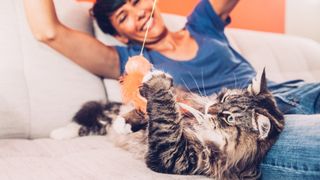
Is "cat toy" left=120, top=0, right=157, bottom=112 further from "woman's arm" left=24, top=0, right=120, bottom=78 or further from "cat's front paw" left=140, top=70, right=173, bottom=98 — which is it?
"woman's arm" left=24, top=0, right=120, bottom=78

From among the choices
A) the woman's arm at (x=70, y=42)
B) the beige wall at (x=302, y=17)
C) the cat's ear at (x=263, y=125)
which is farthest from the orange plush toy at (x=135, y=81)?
the beige wall at (x=302, y=17)

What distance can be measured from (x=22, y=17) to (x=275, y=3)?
1695mm

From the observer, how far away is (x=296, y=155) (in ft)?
2.59

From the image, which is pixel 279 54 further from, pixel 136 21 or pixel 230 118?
pixel 230 118

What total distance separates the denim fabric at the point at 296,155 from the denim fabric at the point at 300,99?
1.04ft

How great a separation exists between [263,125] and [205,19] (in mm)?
743

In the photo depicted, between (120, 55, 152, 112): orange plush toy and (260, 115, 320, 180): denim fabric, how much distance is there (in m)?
0.30

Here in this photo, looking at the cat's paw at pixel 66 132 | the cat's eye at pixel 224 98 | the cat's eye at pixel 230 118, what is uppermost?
the cat's eye at pixel 224 98

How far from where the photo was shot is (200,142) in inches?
32.4

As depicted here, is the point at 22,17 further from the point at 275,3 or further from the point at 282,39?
the point at 275,3

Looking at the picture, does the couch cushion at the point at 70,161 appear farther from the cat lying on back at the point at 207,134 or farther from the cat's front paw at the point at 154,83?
the cat's front paw at the point at 154,83

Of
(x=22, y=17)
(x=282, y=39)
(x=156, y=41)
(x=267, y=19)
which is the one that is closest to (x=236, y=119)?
(x=156, y=41)

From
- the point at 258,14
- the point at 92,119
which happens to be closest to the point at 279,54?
the point at 258,14

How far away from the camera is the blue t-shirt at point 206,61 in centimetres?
127
